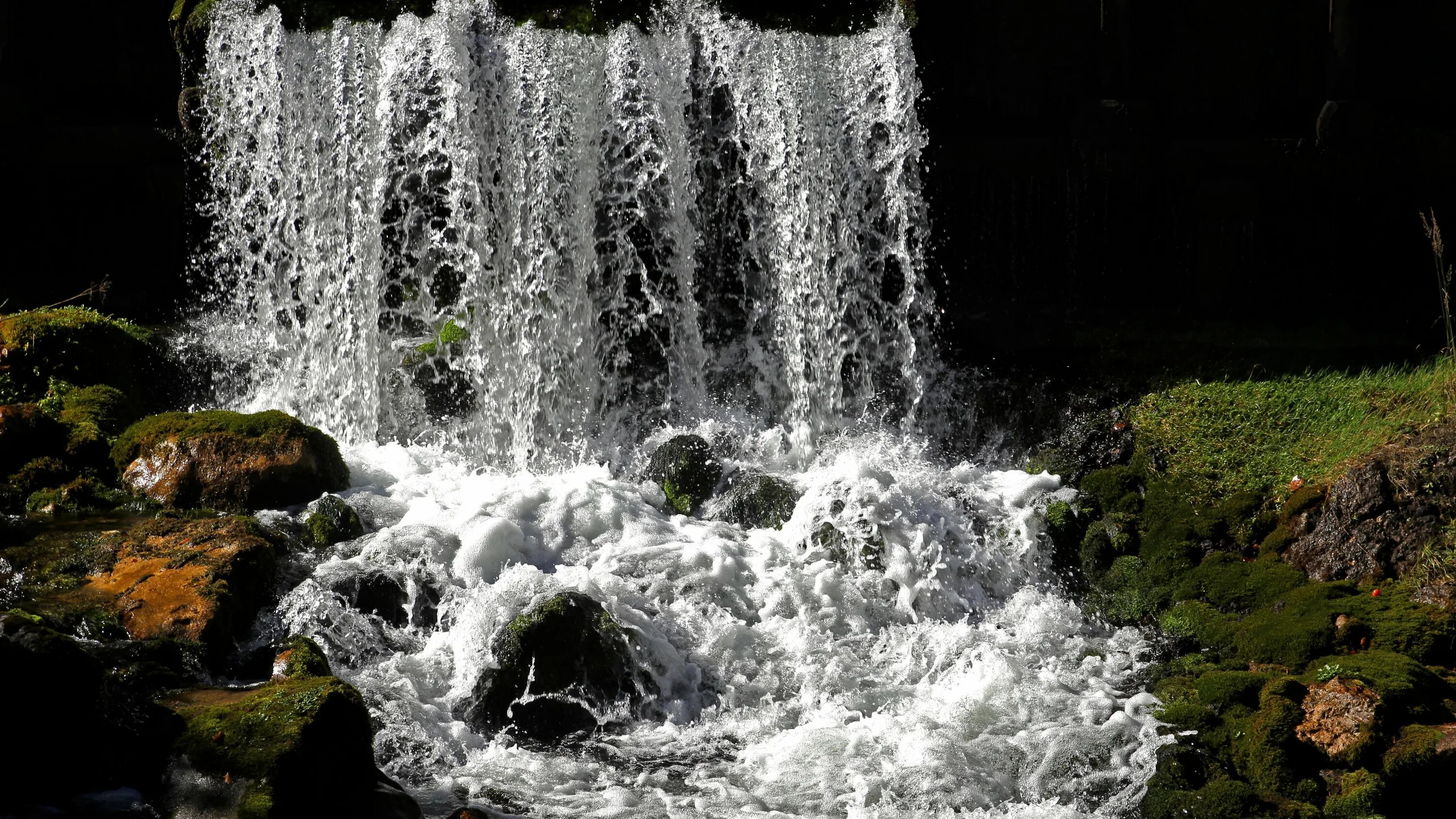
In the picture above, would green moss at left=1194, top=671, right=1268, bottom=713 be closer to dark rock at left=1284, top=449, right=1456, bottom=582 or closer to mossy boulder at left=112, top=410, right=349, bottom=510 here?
dark rock at left=1284, top=449, right=1456, bottom=582

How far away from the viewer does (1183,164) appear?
35.1 ft

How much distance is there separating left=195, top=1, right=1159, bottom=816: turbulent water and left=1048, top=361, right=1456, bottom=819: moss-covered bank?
23.1 inches

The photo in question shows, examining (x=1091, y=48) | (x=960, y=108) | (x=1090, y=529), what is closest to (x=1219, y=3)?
(x=1091, y=48)

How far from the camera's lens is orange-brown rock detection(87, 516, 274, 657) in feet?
20.3

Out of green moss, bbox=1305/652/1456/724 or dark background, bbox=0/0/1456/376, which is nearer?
green moss, bbox=1305/652/1456/724

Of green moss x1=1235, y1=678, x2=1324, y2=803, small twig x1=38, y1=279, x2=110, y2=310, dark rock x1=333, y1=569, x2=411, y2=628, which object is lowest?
green moss x1=1235, y1=678, x2=1324, y2=803

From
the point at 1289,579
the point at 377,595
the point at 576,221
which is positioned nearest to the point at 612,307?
the point at 576,221

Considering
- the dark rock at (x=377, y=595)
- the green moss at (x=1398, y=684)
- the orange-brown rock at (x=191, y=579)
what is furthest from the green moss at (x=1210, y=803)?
the orange-brown rock at (x=191, y=579)

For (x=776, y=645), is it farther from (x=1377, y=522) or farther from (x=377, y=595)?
(x=1377, y=522)

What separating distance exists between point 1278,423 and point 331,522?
22.6 feet

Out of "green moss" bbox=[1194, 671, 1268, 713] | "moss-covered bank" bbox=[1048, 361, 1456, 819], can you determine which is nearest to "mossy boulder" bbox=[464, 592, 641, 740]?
"moss-covered bank" bbox=[1048, 361, 1456, 819]

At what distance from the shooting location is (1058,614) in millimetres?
7512

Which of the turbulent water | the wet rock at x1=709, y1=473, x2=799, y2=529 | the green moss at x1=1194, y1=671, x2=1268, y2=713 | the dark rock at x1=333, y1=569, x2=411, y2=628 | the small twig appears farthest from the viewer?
the small twig

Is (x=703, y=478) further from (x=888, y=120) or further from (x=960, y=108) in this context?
(x=960, y=108)
